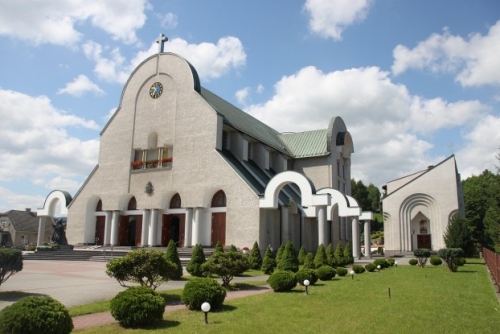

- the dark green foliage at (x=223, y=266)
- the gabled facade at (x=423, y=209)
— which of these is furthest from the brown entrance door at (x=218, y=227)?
the gabled facade at (x=423, y=209)

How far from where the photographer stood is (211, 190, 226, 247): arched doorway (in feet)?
92.6

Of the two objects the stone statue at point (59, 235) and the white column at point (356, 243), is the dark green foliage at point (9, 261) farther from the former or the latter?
the white column at point (356, 243)

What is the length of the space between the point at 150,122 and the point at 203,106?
5.32 metres

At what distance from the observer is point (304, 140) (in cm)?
4153

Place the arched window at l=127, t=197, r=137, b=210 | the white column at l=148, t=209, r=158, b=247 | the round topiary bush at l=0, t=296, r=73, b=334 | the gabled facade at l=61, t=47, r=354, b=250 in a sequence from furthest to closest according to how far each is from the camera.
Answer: the arched window at l=127, t=197, r=137, b=210 < the white column at l=148, t=209, r=158, b=247 < the gabled facade at l=61, t=47, r=354, b=250 < the round topiary bush at l=0, t=296, r=73, b=334

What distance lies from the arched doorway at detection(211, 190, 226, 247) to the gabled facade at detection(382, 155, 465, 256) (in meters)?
20.3

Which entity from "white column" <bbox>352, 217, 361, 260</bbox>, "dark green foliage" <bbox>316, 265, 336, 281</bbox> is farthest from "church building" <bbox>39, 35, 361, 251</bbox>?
"dark green foliage" <bbox>316, 265, 336, 281</bbox>

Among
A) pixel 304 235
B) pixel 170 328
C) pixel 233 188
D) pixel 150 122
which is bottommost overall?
pixel 170 328

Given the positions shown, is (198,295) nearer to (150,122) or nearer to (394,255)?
(150,122)

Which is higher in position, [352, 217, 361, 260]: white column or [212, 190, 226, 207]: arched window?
[212, 190, 226, 207]: arched window

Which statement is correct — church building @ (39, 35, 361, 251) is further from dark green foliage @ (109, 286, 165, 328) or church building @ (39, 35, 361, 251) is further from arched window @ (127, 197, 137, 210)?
dark green foliage @ (109, 286, 165, 328)

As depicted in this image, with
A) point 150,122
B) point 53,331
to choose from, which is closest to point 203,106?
point 150,122

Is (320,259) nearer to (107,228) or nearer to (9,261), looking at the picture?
(9,261)

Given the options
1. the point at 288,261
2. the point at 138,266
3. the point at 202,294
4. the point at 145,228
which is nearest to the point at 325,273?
the point at 288,261
